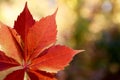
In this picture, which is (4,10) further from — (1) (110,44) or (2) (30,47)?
(2) (30,47)

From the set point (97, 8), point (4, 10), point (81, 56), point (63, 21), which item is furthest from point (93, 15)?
point (4, 10)

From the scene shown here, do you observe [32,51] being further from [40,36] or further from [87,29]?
[87,29]

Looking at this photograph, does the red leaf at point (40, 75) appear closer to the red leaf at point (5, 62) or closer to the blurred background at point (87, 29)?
the red leaf at point (5, 62)

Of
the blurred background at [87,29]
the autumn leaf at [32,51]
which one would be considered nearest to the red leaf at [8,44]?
the autumn leaf at [32,51]

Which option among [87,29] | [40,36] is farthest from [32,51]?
[87,29]

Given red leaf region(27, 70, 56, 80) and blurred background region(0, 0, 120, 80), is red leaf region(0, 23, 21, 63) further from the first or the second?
blurred background region(0, 0, 120, 80)

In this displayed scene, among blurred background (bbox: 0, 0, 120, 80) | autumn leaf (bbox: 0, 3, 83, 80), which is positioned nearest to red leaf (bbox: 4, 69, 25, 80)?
autumn leaf (bbox: 0, 3, 83, 80)

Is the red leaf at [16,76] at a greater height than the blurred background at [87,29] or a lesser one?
lesser
